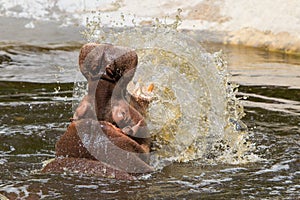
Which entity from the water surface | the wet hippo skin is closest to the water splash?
the water surface

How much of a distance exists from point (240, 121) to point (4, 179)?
92.9 inches

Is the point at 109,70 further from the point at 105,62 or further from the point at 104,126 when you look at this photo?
the point at 104,126

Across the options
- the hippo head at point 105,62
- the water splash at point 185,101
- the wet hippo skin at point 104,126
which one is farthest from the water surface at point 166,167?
the hippo head at point 105,62

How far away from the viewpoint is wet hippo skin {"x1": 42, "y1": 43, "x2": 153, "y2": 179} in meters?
4.20

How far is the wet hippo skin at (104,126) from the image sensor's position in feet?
13.8

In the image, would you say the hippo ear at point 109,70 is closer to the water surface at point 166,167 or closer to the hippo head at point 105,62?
the hippo head at point 105,62

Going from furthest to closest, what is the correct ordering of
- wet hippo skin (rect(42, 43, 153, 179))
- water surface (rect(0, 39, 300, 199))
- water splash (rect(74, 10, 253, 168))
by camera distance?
1. water splash (rect(74, 10, 253, 168))
2. wet hippo skin (rect(42, 43, 153, 179))
3. water surface (rect(0, 39, 300, 199))

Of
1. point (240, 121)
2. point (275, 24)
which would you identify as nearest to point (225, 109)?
point (240, 121)

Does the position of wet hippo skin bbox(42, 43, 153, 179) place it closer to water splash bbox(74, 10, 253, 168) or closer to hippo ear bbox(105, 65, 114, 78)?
hippo ear bbox(105, 65, 114, 78)

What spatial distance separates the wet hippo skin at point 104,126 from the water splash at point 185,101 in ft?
1.83

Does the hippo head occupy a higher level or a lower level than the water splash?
higher

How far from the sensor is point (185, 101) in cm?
537

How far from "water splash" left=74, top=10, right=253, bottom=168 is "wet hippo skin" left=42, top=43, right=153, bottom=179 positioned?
0.56 m

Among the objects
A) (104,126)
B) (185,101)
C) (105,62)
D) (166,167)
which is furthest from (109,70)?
(185,101)
